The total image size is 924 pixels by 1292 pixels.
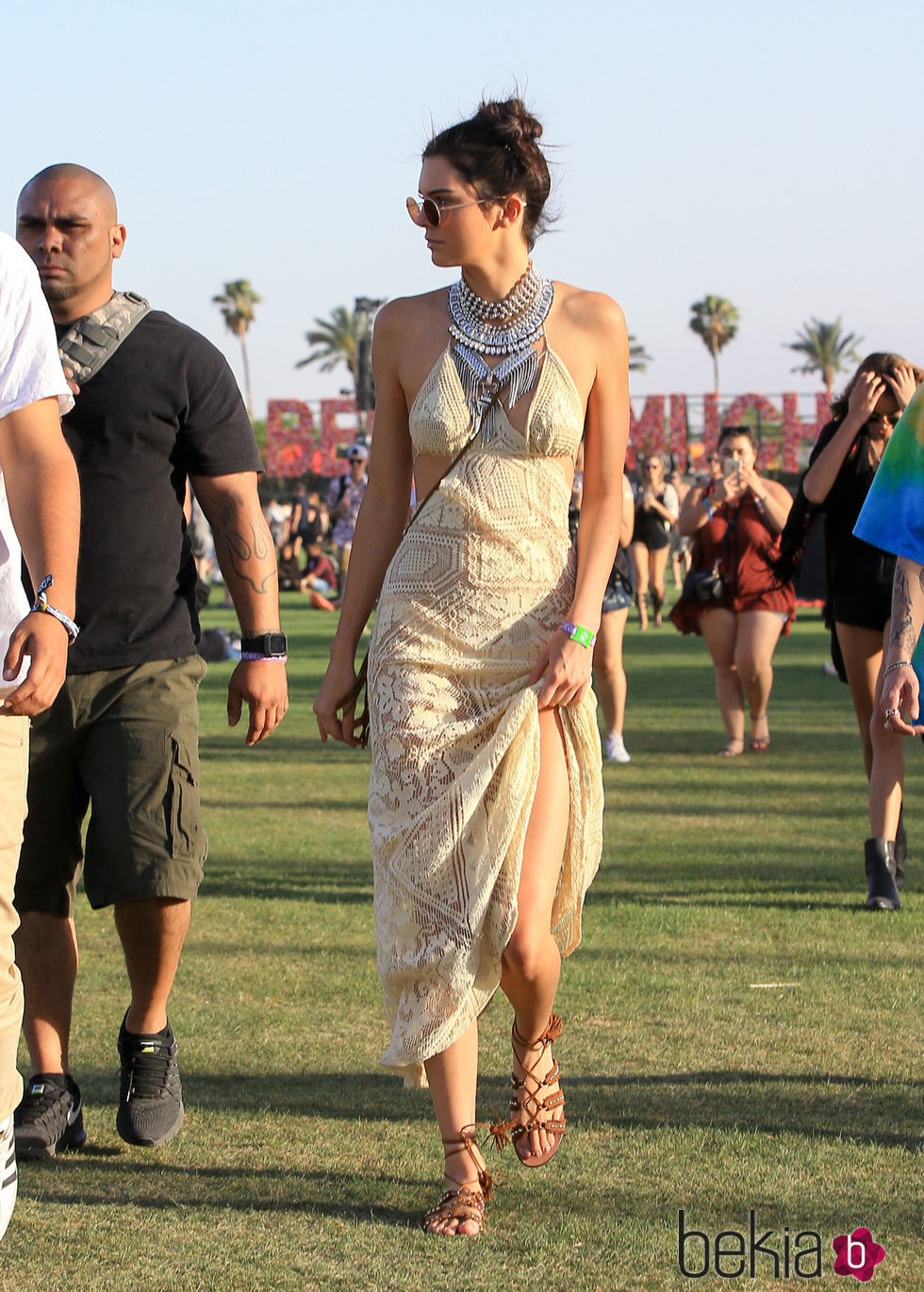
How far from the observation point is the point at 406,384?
4.30 metres

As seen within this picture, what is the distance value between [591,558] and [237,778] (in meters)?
7.47

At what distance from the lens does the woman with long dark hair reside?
7.05m

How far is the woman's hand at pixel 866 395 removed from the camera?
7062 millimetres

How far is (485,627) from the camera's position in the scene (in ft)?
13.6

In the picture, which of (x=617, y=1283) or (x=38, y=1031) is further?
(x=38, y=1031)

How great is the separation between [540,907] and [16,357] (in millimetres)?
1702

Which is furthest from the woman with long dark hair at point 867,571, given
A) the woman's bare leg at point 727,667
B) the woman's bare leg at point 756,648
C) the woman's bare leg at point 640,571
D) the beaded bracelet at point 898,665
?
the woman's bare leg at point 640,571

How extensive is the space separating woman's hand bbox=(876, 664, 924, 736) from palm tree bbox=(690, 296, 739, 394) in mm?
99757

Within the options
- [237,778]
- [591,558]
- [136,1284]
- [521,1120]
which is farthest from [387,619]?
[237,778]

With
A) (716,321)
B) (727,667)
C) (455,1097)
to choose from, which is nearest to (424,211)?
(455,1097)

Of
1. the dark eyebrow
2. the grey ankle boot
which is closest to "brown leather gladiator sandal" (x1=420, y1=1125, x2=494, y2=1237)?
the dark eyebrow

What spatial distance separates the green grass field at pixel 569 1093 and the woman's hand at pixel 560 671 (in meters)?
1.13

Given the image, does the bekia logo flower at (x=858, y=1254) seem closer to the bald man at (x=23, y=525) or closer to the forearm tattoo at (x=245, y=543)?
the bald man at (x=23, y=525)

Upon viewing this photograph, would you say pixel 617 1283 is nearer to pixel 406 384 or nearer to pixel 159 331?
pixel 406 384
